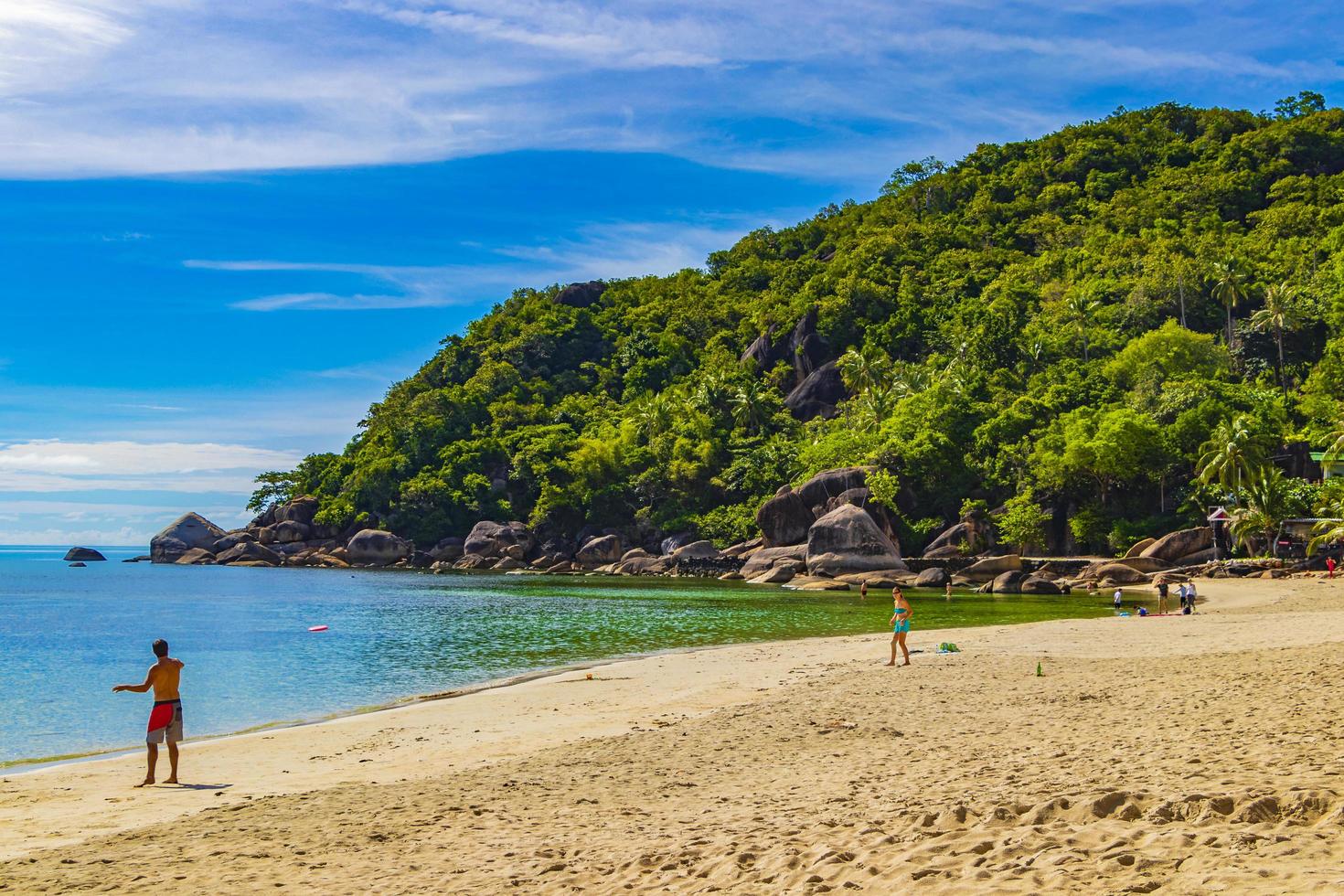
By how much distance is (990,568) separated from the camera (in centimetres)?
6062

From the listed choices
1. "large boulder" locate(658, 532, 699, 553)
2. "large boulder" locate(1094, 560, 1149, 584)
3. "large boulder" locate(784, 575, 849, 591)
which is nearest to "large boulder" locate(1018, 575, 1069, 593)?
"large boulder" locate(1094, 560, 1149, 584)

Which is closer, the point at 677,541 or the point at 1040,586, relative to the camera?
the point at 1040,586

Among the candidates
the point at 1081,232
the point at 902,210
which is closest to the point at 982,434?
the point at 1081,232

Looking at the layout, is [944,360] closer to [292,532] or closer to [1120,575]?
[1120,575]

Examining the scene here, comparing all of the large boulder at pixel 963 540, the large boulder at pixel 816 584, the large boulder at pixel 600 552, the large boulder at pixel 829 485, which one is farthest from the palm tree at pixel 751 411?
the large boulder at pixel 816 584

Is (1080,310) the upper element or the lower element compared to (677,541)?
upper

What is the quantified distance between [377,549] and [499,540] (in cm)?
1494

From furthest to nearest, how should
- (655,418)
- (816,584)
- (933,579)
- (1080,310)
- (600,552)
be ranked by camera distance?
(655,418) < (1080,310) < (600,552) < (816,584) < (933,579)

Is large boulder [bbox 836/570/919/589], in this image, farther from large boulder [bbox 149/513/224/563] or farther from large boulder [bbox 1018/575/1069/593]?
large boulder [bbox 149/513/224/563]

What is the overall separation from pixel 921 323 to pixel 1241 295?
31.2 metres

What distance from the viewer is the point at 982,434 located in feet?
254

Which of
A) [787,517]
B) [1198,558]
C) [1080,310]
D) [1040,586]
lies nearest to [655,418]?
[787,517]

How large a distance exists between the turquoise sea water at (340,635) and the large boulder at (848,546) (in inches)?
197

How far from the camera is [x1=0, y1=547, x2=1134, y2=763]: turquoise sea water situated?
20672 millimetres
